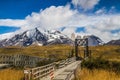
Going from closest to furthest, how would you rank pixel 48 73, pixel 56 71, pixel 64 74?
pixel 48 73
pixel 64 74
pixel 56 71

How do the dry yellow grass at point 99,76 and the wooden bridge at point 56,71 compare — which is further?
the dry yellow grass at point 99,76

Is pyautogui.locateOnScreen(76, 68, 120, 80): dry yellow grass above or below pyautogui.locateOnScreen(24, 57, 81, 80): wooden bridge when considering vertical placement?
below

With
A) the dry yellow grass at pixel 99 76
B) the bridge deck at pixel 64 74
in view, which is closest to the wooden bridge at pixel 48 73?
the bridge deck at pixel 64 74

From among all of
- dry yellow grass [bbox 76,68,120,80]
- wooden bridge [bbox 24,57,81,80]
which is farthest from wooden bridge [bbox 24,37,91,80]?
dry yellow grass [bbox 76,68,120,80]

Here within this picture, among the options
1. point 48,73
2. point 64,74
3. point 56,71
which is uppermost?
point 48,73

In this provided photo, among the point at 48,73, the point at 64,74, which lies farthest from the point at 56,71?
the point at 48,73

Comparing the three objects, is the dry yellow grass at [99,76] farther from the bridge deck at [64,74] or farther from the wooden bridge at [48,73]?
the bridge deck at [64,74]

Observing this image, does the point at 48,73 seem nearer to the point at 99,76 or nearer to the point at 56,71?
the point at 99,76

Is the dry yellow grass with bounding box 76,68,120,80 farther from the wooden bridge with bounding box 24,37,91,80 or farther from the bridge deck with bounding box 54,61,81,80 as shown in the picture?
the bridge deck with bounding box 54,61,81,80

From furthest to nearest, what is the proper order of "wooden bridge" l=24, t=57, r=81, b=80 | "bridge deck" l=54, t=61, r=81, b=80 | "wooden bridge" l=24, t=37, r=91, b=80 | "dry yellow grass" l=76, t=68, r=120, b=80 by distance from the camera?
1. "dry yellow grass" l=76, t=68, r=120, b=80
2. "bridge deck" l=54, t=61, r=81, b=80
3. "wooden bridge" l=24, t=37, r=91, b=80
4. "wooden bridge" l=24, t=57, r=81, b=80

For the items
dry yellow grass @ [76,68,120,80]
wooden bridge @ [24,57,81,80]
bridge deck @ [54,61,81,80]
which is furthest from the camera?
dry yellow grass @ [76,68,120,80]

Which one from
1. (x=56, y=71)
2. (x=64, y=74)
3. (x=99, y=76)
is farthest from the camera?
(x=56, y=71)

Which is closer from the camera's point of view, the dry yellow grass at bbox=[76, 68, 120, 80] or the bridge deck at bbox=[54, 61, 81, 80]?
the bridge deck at bbox=[54, 61, 81, 80]

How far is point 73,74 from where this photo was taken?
22219 mm
